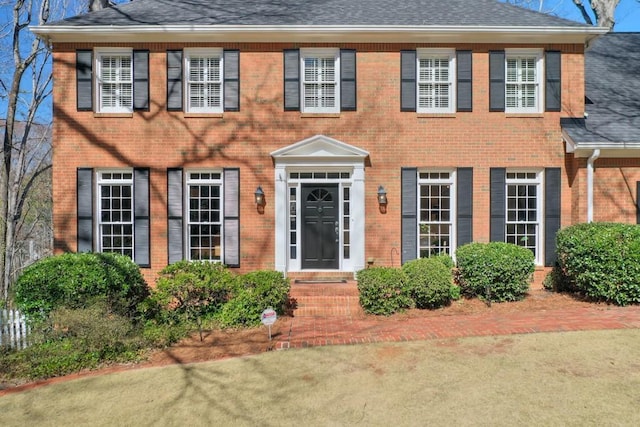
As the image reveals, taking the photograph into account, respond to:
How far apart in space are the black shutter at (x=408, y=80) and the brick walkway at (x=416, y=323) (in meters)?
4.61

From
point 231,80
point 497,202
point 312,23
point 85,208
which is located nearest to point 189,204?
point 85,208

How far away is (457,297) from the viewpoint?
761 centimetres

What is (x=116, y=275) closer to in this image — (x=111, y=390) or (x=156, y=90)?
(x=111, y=390)

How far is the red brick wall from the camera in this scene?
870cm

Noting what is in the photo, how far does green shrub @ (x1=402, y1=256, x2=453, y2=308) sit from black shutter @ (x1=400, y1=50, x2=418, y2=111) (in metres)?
3.78

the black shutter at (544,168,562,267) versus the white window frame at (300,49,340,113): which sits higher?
the white window frame at (300,49,340,113)

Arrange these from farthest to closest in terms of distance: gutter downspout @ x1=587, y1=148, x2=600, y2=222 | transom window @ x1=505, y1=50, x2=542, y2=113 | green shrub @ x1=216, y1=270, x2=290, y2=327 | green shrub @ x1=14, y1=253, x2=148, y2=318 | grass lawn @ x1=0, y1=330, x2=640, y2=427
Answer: transom window @ x1=505, y1=50, x2=542, y2=113
gutter downspout @ x1=587, y1=148, x2=600, y2=222
green shrub @ x1=216, y1=270, x2=290, y2=327
green shrub @ x1=14, y1=253, x2=148, y2=318
grass lawn @ x1=0, y1=330, x2=640, y2=427

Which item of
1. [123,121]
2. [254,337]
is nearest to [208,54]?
[123,121]

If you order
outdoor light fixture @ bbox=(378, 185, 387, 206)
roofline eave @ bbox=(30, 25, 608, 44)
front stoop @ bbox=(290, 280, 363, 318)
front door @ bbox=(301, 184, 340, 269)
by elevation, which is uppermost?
roofline eave @ bbox=(30, 25, 608, 44)

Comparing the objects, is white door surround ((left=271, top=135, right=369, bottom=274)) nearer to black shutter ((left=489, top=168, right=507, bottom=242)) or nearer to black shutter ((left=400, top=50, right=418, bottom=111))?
black shutter ((left=400, top=50, right=418, bottom=111))

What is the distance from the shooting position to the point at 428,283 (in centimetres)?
706

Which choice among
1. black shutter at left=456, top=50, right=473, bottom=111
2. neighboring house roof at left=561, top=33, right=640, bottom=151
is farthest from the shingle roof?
neighboring house roof at left=561, top=33, right=640, bottom=151

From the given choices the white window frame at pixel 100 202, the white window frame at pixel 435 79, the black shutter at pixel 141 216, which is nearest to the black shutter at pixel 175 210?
the black shutter at pixel 141 216

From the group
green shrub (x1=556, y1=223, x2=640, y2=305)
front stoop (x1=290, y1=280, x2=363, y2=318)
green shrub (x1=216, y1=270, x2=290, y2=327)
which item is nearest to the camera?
green shrub (x1=216, y1=270, x2=290, y2=327)
